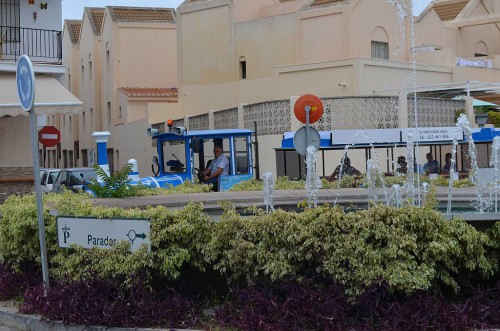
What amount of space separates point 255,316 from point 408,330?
1.34 metres

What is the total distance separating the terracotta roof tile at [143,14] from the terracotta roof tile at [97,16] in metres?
3.97

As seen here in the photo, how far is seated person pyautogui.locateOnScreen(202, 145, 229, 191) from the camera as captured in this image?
19.5m

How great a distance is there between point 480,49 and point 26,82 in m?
40.4

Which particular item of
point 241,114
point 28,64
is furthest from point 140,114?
point 28,64

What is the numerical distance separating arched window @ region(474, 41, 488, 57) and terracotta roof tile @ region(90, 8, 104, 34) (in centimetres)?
2076

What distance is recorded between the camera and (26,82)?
10.2 m

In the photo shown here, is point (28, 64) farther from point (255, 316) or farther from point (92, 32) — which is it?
point (92, 32)

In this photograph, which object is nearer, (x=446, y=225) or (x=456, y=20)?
(x=446, y=225)

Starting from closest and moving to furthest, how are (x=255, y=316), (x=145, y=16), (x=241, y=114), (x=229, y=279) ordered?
(x=255, y=316) → (x=229, y=279) → (x=241, y=114) → (x=145, y=16)

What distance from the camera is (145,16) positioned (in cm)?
5044

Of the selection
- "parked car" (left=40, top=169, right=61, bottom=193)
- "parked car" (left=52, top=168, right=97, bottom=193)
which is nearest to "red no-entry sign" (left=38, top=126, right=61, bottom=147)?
"parked car" (left=52, top=168, right=97, bottom=193)

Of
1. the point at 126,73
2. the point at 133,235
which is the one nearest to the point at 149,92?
the point at 126,73

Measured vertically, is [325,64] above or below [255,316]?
above

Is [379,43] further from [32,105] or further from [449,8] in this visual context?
[32,105]
